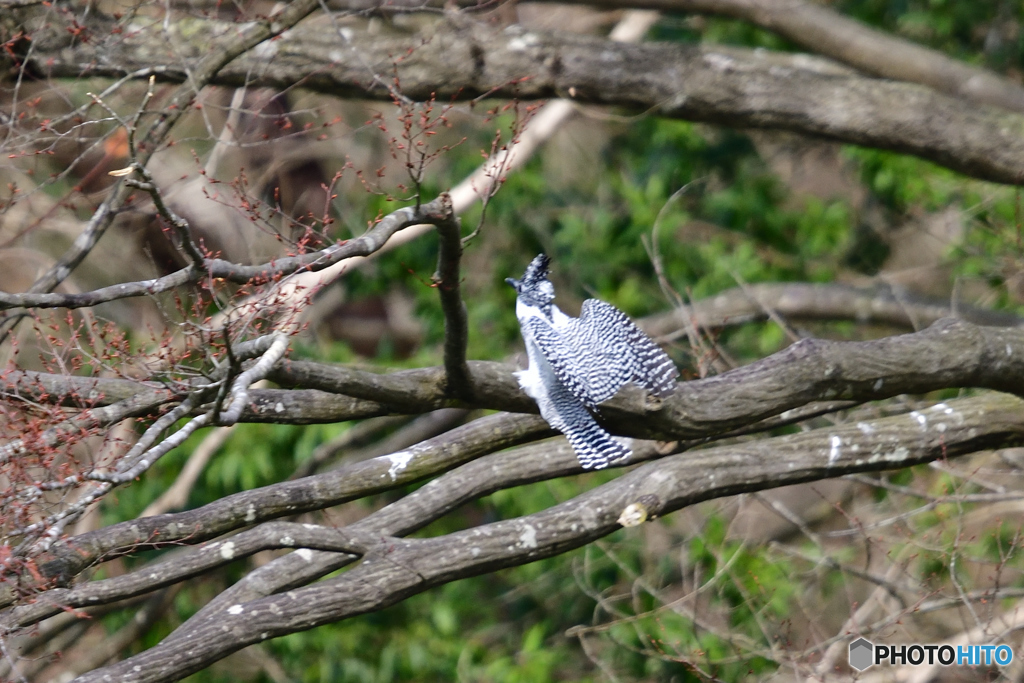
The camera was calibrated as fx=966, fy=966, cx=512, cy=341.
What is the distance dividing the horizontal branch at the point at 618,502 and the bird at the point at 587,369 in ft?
0.63

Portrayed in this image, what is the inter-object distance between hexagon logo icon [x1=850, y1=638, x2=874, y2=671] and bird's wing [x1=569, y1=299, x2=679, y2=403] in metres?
2.06

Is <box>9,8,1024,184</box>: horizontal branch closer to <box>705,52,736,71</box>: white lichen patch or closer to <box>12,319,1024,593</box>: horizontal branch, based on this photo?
<box>705,52,736,71</box>: white lichen patch

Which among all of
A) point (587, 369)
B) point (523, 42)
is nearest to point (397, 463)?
point (587, 369)

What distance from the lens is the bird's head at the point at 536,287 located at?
128 inches

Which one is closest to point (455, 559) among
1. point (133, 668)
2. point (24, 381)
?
point (133, 668)

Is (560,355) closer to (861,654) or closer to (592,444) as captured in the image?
(592,444)

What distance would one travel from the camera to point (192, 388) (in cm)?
224

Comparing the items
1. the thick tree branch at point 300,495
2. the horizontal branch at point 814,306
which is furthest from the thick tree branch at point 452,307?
the horizontal branch at point 814,306

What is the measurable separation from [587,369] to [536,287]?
0.55m

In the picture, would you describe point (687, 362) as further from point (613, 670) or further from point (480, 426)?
point (480, 426)

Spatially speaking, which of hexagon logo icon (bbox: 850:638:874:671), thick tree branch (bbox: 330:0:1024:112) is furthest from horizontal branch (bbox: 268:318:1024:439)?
thick tree branch (bbox: 330:0:1024:112)

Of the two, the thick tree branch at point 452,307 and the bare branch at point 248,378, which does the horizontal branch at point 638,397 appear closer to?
the thick tree branch at point 452,307

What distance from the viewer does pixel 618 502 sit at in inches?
124

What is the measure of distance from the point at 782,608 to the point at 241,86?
3533 millimetres
